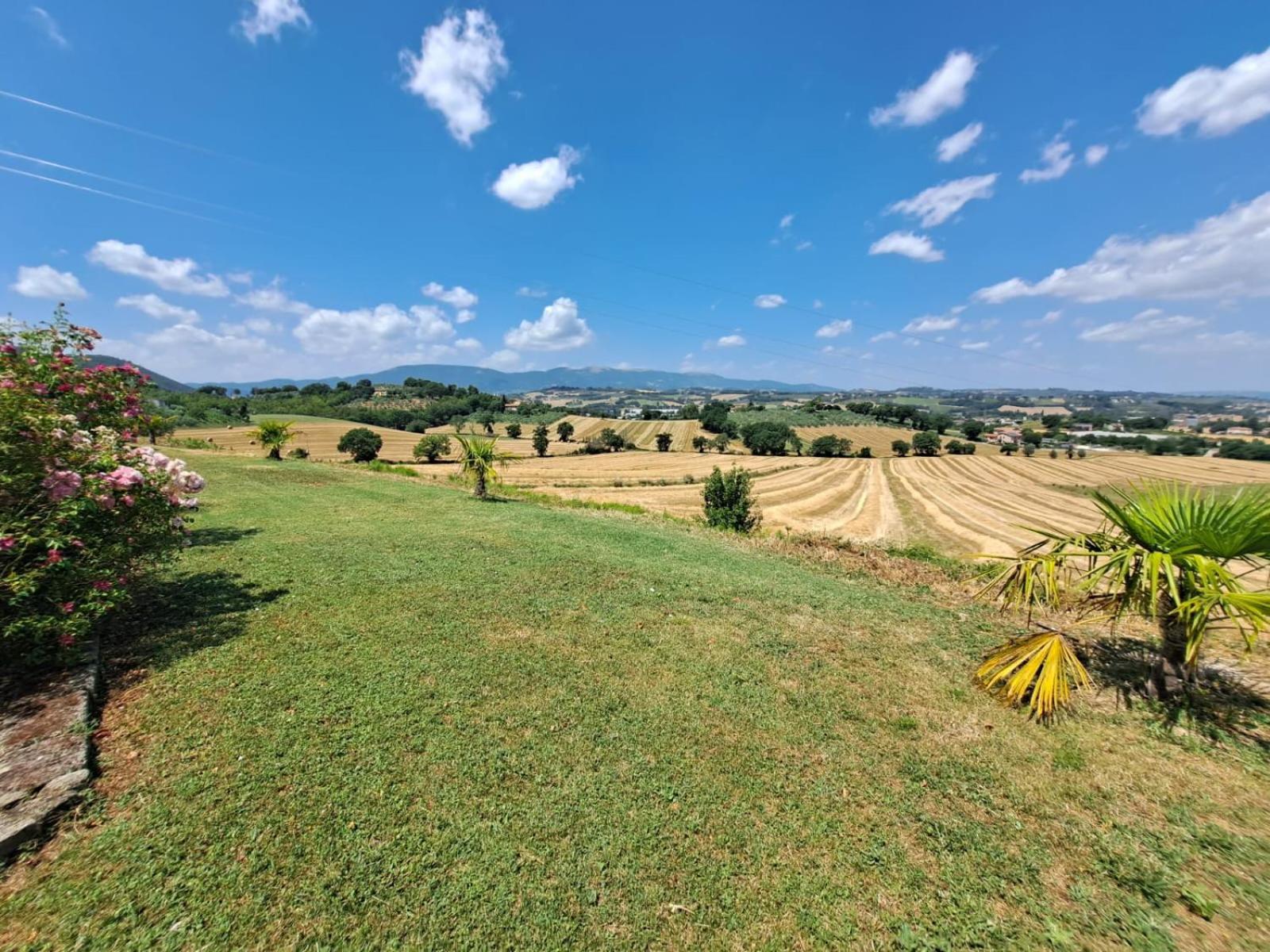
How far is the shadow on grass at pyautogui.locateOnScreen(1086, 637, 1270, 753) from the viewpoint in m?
4.52

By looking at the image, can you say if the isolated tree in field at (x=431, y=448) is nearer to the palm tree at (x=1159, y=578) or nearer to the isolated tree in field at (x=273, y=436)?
the isolated tree in field at (x=273, y=436)

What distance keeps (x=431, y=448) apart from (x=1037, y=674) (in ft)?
174

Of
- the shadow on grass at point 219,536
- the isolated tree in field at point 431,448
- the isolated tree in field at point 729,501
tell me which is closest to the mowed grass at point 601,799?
the shadow on grass at point 219,536

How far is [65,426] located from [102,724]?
287 centimetres

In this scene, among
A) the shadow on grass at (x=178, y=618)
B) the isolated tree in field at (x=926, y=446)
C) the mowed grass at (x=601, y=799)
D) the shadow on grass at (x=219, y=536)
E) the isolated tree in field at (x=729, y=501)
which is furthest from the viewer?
the isolated tree in field at (x=926, y=446)

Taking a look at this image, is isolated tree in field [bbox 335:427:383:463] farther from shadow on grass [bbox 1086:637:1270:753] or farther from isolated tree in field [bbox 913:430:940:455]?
isolated tree in field [bbox 913:430:940:455]

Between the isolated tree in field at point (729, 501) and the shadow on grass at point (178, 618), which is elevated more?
the shadow on grass at point (178, 618)

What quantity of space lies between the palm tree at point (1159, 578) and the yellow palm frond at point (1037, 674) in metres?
0.01

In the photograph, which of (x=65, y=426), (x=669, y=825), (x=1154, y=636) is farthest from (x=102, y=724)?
(x=1154, y=636)

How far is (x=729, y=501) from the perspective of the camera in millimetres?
19797

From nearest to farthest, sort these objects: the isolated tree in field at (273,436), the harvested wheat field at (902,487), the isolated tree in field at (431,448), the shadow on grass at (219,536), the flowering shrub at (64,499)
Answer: the flowering shrub at (64,499) < the shadow on grass at (219,536) < the isolated tree in field at (273,436) < the harvested wheat field at (902,487) < the isolated tree in field at (431,448)

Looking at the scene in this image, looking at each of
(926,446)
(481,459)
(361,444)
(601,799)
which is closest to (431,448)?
(361,444)

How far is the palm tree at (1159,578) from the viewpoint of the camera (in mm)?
4172

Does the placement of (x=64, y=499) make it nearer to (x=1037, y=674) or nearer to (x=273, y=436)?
(x=1037, y=674)
